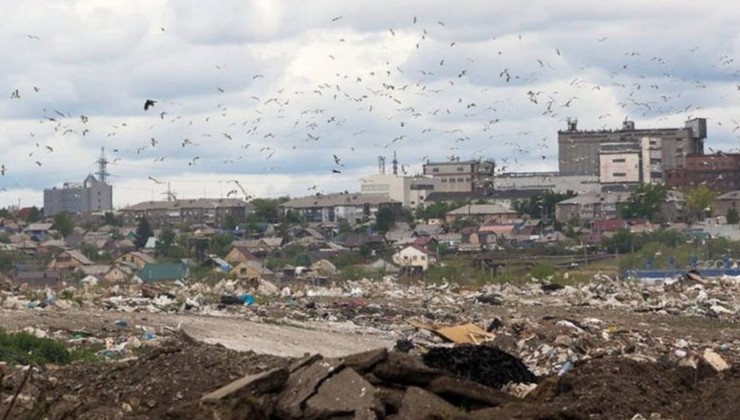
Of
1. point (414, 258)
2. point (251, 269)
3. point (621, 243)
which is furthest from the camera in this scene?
point (621, 243)

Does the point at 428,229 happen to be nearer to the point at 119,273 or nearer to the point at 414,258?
the point at 414,258

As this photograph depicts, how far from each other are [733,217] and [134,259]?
105 feet

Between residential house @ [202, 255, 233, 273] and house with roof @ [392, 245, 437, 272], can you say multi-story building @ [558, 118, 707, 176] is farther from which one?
residential house @ [202, 255, 233, 273]

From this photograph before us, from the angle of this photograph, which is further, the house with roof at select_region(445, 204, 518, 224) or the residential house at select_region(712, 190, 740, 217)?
the residential house at select_region(712, 190, 740, 217)

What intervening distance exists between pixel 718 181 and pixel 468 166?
1849cm

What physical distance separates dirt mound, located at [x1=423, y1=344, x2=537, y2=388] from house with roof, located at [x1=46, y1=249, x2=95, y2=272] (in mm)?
34983

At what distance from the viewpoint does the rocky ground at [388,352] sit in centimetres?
1270

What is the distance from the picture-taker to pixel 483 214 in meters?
84.1

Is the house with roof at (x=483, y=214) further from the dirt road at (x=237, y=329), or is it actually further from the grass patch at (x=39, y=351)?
the grass patch at (x=39, y=351)

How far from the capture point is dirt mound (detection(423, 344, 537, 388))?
48.1 ft

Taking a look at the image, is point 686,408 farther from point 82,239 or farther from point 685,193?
point 685,193

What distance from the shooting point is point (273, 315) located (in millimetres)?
25531

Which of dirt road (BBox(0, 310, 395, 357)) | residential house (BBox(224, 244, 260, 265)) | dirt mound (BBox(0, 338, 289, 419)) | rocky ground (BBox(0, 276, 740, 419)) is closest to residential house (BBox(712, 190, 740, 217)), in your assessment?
residential house (BBox(224, 244, 260, 265))

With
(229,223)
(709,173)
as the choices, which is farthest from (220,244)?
(709,173)
